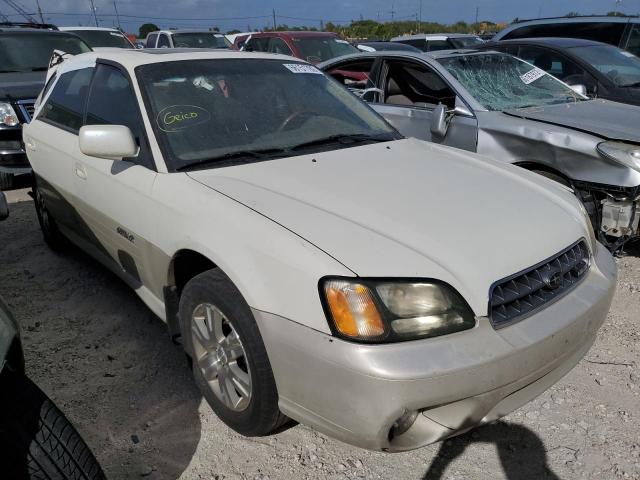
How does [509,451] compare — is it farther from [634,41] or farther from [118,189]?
[634,41]

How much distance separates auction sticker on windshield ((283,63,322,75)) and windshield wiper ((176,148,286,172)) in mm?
876

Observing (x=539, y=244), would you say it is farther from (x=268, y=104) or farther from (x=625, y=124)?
(x=625, y=124)

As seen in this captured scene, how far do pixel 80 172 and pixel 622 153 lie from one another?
3540 millimetres

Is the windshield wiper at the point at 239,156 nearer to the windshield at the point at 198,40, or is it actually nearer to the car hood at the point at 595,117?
the car hood at the point at 595,117

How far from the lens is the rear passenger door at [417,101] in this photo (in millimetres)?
4742

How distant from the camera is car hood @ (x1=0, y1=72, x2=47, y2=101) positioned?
6.31m

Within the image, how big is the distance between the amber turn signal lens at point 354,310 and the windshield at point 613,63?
528cm

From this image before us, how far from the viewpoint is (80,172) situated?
3342mm

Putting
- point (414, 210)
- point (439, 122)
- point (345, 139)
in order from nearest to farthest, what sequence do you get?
point (414, 210), point (345, 139), point (439, 122)

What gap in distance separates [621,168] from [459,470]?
2541 millimetres

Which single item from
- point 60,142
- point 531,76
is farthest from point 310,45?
point 60,142

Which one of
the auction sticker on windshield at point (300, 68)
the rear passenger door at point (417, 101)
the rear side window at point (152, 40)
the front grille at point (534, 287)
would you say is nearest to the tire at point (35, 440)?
the front grille at point (534, 287)

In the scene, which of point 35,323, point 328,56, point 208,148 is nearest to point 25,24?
point 328,56

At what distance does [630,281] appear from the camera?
394cm
